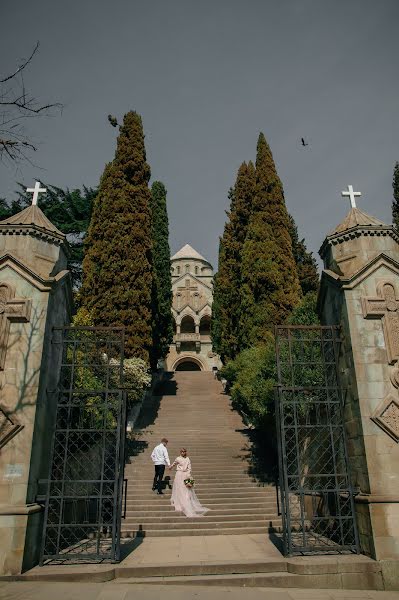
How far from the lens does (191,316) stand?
131ft

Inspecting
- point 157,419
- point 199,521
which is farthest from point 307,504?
point 157,419

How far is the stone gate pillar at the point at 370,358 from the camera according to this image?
18.4 feet

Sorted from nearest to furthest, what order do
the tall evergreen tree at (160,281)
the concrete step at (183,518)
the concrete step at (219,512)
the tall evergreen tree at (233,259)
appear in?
the concrete step at (183,518) → the concrete step at (219,512) → the tall evergreen tree at (160,281) → the tall evergreen tree at (233,259)

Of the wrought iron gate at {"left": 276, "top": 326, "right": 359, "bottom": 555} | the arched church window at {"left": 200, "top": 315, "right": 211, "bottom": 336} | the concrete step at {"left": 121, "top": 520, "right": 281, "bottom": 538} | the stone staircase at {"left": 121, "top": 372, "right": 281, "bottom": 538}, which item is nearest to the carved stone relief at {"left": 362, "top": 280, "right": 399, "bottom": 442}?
the wrought iron gate at {"left": 276, "top": 326, "right": 359, "bottom": 555}

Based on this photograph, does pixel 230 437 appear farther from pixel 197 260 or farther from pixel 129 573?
pixel 197 260

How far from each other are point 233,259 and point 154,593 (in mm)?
20938

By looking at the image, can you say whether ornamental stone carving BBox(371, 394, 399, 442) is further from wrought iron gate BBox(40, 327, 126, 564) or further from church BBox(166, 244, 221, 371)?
church BBox(166, 244, 221, 371)

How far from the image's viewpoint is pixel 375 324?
254 inches

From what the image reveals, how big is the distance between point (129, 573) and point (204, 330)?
36.5m

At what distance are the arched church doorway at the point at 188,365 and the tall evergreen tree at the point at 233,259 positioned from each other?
12794mm

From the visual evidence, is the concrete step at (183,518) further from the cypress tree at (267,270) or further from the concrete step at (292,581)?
the cypress tree at (267,270)

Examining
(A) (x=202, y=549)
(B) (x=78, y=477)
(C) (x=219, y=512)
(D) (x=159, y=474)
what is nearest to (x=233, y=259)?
(D) (x=159, y=474)

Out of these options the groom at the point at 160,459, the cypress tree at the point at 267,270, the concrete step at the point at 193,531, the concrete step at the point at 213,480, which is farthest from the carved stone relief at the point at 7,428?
the cypress tree at the point at 267,270

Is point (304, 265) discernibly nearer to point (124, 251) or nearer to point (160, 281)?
point (160, 281)
